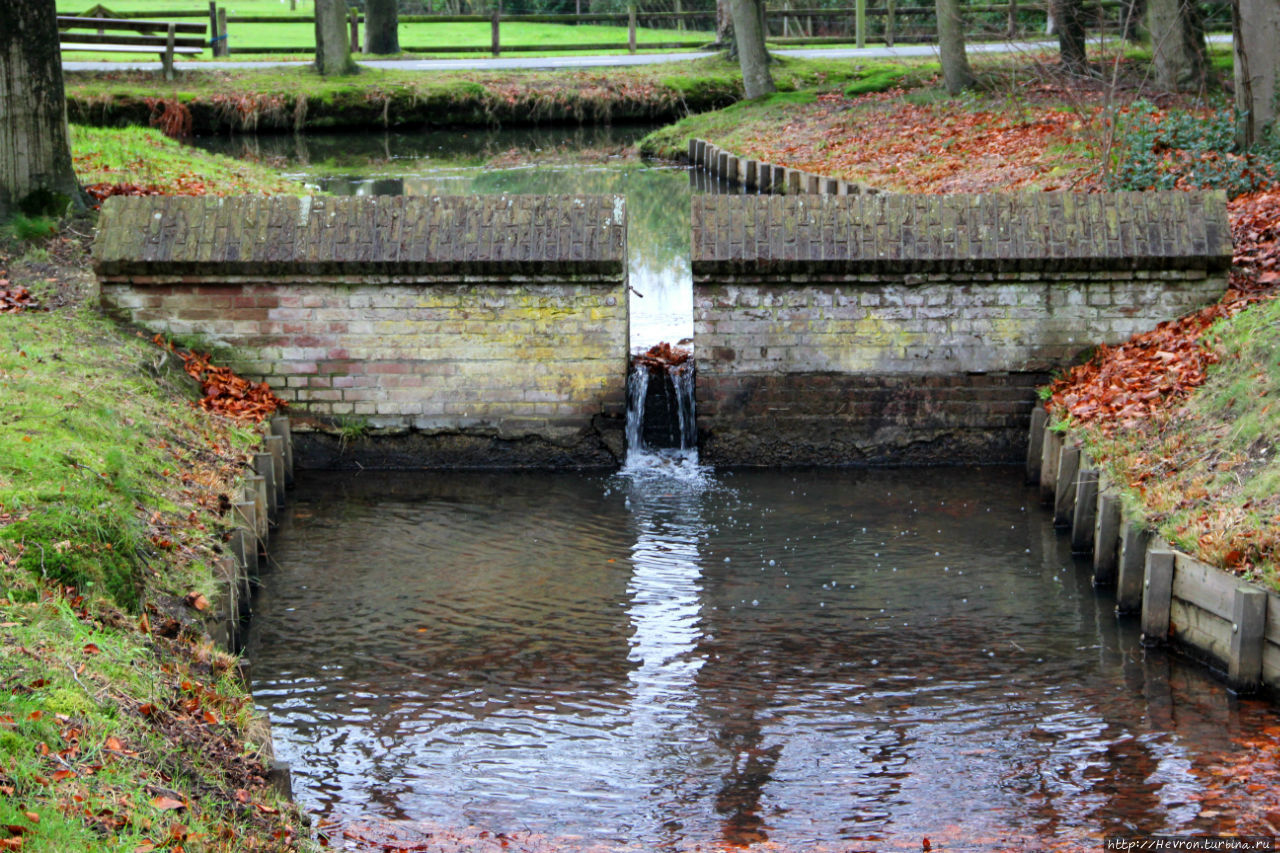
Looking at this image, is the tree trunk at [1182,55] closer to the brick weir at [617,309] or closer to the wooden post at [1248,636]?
the brick weir at [617,309]

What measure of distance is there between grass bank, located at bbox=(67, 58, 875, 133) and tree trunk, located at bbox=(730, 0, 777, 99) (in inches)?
56.1

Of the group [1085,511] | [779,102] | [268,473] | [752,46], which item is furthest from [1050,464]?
[752,46]

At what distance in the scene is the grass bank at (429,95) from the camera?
3162cm

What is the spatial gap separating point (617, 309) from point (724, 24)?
28848 millimetres

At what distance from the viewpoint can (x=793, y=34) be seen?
152 feet

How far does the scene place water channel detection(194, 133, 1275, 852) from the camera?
607 centimetres

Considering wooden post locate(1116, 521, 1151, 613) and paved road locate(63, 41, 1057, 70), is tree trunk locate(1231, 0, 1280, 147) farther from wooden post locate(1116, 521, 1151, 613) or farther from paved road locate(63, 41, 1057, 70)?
paved road locate(63, 41, 1057, 70)

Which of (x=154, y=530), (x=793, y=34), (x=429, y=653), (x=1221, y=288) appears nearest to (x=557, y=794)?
(x=429, y=653)

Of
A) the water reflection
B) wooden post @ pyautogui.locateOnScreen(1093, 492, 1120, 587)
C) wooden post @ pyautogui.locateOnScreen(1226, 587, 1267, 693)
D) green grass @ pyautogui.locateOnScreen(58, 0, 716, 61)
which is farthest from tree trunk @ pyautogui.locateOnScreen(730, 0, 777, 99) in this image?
wooden post @ pyautogui.locateOnScreen(1226, 587, 1267, 693)

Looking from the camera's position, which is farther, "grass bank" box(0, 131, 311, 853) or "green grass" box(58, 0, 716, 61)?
"green grass" box(58, 0, 716, 61)

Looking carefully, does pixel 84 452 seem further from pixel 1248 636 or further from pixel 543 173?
pixel 543 173

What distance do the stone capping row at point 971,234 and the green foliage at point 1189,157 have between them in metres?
2.98

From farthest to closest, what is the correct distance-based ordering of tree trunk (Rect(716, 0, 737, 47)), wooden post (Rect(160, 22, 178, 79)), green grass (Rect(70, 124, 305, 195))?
tree trunk (Rect(716, 0, 737, 47)), wooden post (Rect(160, 22, 178, 79)), green grass (Rect(70, 124, 305, 195))

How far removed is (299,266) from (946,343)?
538 cm
